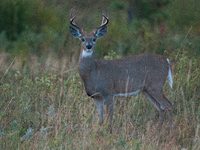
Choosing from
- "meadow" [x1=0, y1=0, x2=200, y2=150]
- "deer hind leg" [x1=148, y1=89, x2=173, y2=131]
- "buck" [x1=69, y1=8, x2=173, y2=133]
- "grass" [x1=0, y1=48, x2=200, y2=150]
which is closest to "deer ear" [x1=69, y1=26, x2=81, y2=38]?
"buck" [x1=69, y1=8, x2=173, y2=133]

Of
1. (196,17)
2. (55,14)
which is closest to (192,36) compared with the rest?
(196,17)

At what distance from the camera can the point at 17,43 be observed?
10453 millimetres

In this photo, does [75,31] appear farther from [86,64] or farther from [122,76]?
[122,76]

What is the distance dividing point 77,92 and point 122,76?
0.75 m

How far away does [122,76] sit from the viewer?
616 cm

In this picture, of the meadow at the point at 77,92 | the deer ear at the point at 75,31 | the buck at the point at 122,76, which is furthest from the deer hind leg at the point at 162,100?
the deer ear at the point at 75,31

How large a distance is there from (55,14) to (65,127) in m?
8.07

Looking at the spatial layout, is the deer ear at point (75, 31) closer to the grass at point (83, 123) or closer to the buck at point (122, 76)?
the buck at point (122, 76)

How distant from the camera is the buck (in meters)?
5.91

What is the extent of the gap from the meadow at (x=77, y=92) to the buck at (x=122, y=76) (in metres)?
0.19

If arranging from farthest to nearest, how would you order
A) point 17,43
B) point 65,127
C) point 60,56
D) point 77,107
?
point 17,43, point 60,56, point 77,107, point 65,127

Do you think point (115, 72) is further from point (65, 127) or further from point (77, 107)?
point (65, 127)

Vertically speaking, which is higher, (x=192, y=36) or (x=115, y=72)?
(x=115, y=72)

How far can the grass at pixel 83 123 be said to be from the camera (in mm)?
4461
